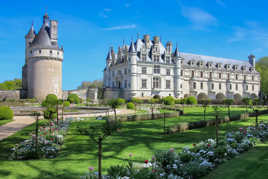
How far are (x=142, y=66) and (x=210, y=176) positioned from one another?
43.5 metres

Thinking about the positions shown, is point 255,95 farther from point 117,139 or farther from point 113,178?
point 113,178

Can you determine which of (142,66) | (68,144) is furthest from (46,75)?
(68,144)

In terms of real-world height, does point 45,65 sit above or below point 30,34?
below

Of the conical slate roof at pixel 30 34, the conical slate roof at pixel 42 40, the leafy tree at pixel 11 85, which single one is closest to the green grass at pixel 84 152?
the conical slate roof at pixel 42 40

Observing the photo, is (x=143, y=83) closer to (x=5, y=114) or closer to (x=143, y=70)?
(x=143, y=70)

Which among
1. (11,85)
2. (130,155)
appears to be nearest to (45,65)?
(130,155)

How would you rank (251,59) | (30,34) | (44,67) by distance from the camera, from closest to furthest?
(44,67) < (30,34) < (251,59)

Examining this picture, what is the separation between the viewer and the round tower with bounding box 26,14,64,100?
4219cm

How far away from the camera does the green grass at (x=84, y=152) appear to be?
603cm

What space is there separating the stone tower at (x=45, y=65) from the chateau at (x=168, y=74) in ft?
36.6

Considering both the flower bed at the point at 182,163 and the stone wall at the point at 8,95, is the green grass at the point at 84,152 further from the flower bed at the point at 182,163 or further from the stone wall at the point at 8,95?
the stone wall at the point at 8,95

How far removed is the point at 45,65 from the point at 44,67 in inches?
16.5

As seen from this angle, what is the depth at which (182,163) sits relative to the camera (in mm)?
6379

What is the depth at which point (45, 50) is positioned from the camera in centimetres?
4234
